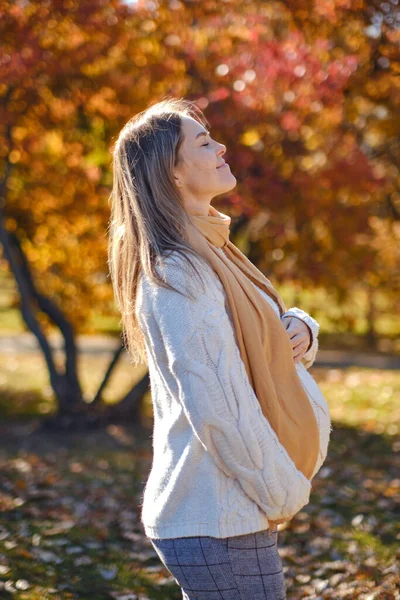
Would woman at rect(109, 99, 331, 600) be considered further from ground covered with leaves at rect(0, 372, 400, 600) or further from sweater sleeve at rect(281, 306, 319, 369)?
ground covered with leaves at rect(0, 372, 400, 600)

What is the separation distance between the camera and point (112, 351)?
628 inches

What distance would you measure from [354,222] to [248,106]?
1968mm

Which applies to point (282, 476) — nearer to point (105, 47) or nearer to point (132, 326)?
point (132, 326)

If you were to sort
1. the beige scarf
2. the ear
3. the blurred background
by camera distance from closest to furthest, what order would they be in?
the beige scarf, the ear, the blurred background

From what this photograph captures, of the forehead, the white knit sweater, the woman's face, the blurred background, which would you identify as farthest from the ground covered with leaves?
the forehead

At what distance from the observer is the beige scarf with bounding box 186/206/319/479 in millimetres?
2129

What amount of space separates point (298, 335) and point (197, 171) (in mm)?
601

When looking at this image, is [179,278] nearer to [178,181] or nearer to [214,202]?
[178,181]

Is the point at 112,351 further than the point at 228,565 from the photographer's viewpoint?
Yes

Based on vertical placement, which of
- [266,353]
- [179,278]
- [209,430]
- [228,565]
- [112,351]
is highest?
[179,278]

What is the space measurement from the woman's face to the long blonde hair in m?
0.02

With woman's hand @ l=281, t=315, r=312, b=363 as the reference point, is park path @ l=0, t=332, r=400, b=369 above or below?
below

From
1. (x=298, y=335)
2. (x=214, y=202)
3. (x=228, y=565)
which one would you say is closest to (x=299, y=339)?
(x=298, y=335)

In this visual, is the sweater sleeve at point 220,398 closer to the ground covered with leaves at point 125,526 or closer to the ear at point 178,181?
the ear at point 178,181
